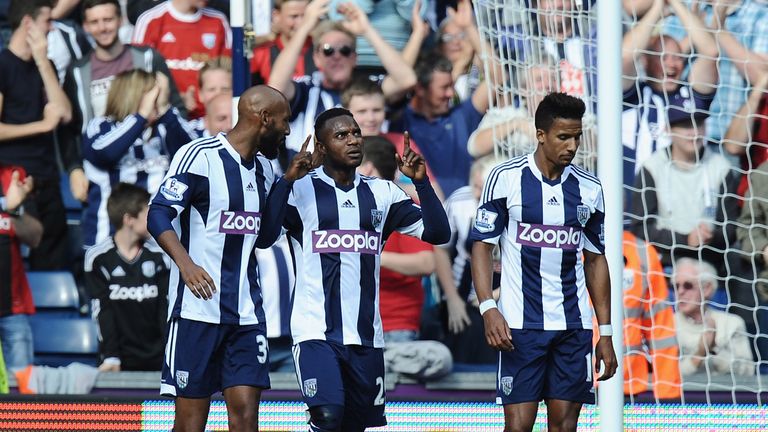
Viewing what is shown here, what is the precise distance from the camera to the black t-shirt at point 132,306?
8391mm

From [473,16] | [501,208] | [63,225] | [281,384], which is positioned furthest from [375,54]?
[501,208]

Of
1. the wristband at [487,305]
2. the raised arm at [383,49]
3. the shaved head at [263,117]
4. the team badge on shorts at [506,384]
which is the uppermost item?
the raised arm at [383,49]

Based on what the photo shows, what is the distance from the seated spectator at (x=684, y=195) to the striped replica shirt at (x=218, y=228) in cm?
338

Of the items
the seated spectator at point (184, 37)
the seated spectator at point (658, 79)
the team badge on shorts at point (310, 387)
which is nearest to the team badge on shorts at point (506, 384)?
the team badge on shorts at point (310, 387)

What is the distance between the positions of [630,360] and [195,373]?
2.86m

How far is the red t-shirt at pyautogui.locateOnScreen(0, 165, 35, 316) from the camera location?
8.92m

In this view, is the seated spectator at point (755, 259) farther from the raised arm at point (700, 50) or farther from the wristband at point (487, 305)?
the wristband at point (487, 305)

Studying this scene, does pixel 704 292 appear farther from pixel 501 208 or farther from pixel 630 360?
pixel 501 208

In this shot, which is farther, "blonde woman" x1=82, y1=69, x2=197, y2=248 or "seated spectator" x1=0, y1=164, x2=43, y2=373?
"blonde woman" x1=82, y1=69, x2=197, y2=248

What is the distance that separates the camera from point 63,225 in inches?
388

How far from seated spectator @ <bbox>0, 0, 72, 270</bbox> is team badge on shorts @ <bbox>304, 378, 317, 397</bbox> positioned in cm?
430

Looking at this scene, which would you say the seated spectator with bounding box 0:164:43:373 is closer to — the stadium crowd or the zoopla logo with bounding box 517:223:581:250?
the stadium crowd

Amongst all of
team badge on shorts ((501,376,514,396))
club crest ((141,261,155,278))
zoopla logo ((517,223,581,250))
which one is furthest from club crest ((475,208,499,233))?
club crest ((141,261,155,278))

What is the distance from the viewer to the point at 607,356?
616 cm
